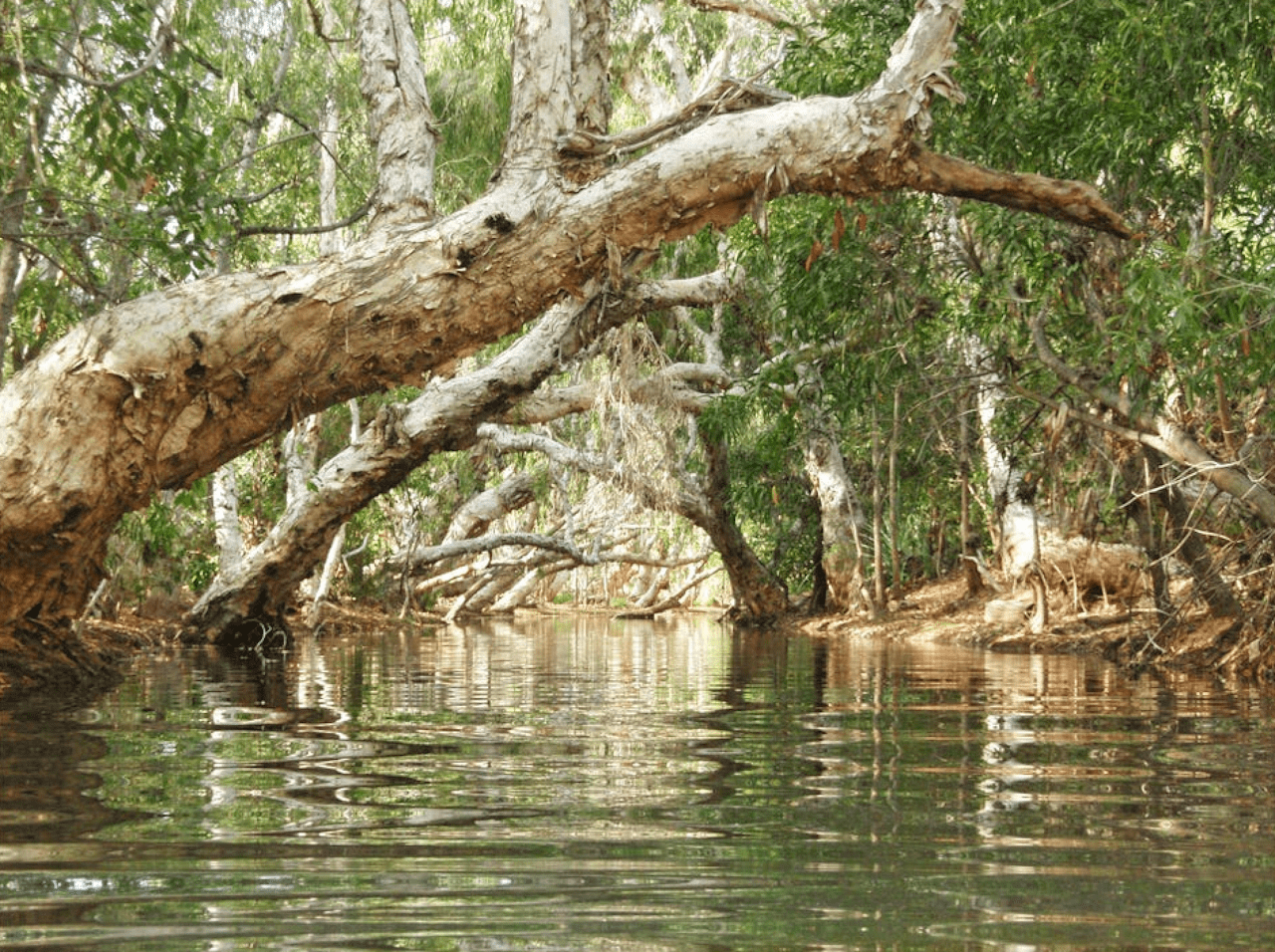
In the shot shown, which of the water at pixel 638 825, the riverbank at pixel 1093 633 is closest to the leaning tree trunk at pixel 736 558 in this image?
the riverbank at pixel 1093 633

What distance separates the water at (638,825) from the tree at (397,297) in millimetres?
1300

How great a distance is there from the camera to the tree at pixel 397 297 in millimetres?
7105

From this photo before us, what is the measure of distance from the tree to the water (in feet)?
4.27

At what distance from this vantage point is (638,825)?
9.98 ft

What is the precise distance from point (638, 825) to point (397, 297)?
15.7 feet

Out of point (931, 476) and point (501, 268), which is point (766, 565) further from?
point (501, 268)

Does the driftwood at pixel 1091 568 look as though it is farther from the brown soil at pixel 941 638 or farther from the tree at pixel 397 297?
the tree at pixel 397 297

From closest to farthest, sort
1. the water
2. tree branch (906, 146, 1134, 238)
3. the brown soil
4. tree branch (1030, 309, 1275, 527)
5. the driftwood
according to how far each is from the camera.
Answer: the water
tree branch (906, 146, 1134, 238)
the brown soil
tree branch (1030, 309, 1275, 527)
the driftwood

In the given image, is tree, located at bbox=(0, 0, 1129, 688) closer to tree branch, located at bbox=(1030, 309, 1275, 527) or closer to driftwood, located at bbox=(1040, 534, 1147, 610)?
tree branch, located at bbox=(1030, 309, 1275, 527)

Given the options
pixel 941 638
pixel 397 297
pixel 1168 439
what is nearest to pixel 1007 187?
pixel 1168 439

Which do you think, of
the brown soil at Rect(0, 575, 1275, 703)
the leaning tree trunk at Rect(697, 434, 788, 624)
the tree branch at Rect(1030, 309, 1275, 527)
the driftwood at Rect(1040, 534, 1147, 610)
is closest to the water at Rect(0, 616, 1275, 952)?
the brown soil at Rect(0, 575, 1275, 703)

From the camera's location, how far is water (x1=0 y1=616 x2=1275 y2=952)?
81.7 inches

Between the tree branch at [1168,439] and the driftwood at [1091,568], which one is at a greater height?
the tree branch at [1168,439]

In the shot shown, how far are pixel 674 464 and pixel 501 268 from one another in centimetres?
772
